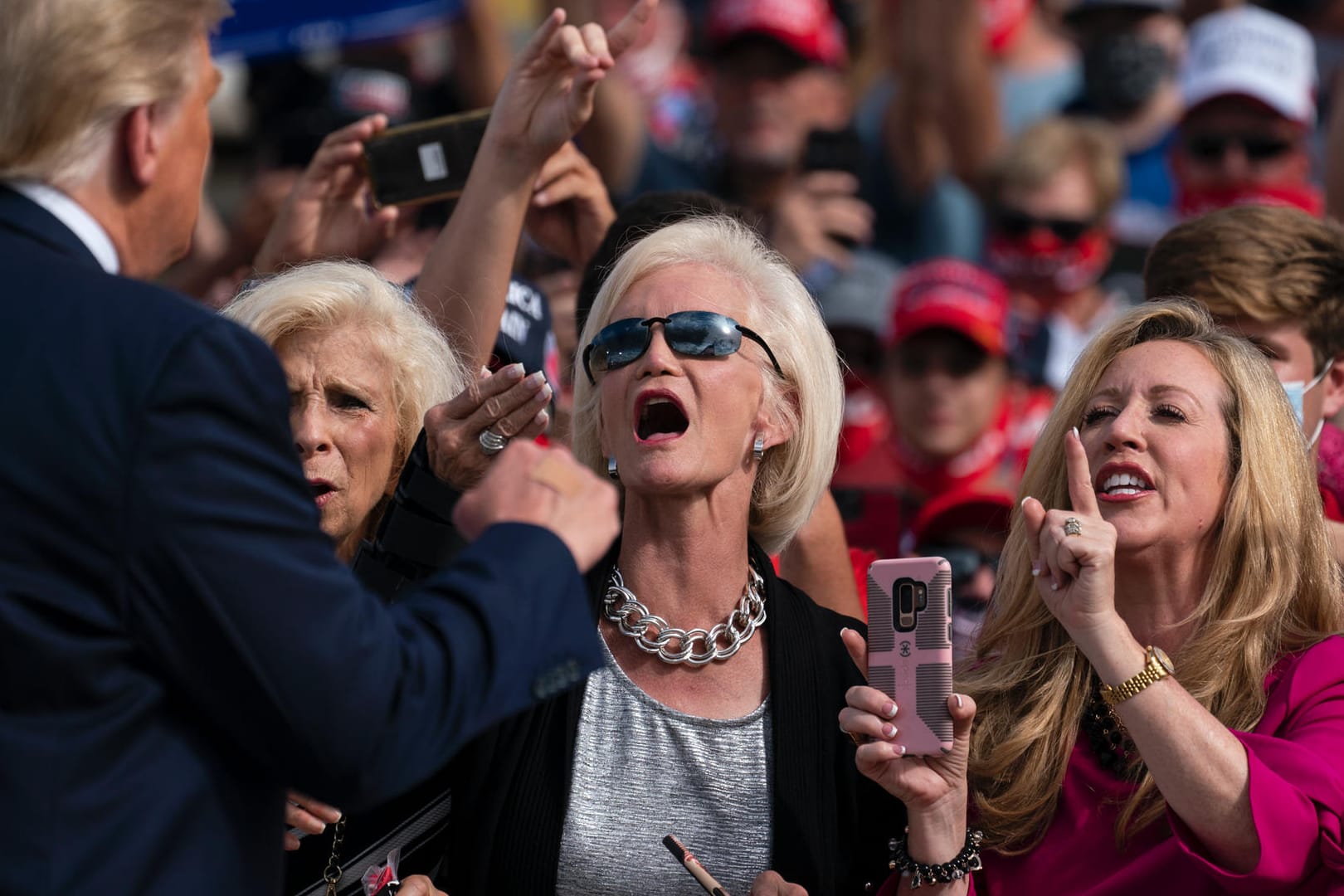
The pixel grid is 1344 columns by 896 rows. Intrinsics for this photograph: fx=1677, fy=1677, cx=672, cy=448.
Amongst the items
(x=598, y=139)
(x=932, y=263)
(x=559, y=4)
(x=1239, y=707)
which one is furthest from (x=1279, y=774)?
(x=559, y=4)

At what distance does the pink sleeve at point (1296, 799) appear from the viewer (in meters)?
2.54

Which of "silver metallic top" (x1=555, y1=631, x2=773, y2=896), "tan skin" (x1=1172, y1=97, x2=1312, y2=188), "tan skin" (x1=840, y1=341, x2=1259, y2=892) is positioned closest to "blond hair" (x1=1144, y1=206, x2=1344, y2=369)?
"tan skin" (x1=840, y1=341, x2=1259, y2=892)

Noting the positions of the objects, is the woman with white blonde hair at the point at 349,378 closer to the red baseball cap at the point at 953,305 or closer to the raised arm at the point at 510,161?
the raised arm at the point at 510,161

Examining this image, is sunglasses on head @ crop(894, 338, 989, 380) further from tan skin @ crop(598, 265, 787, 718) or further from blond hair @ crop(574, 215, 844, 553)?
tan skin @ crop(598, 265, 787, 718)

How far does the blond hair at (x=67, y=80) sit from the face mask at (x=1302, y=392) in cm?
245

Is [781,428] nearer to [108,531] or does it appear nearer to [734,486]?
[734,486]

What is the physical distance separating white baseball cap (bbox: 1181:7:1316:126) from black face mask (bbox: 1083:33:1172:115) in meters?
0.89

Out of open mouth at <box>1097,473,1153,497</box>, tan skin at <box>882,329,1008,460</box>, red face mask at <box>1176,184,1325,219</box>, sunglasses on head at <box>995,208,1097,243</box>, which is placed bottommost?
tan skin at <box>882,329,1008,460</box>

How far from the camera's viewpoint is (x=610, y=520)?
6.96 ft

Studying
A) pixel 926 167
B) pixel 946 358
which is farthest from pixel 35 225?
pixel 926 167

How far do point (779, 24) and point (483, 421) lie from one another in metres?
4.29

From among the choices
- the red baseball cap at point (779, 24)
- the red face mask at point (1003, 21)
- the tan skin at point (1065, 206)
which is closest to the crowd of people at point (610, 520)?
the tan skin at point (1065, 206)

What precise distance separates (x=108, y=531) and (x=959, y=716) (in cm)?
139

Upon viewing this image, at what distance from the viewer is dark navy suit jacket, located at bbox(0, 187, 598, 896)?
1.78 meters
